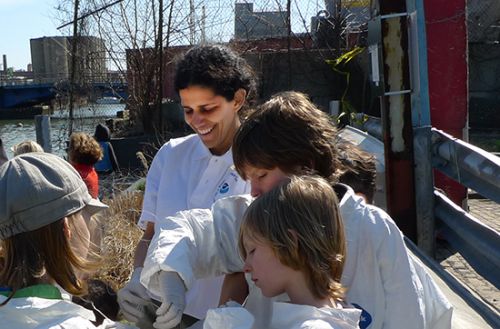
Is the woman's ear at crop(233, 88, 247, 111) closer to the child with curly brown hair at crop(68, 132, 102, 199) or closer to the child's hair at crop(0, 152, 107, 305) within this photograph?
the child's hair at crop(0, 152, 107, 305)

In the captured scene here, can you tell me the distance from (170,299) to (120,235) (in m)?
4.24

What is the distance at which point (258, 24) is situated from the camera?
1196cm

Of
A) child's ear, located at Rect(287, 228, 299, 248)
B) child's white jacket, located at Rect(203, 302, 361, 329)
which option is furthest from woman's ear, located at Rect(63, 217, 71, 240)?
child's ear, located at Rect(287, 228, 299, 248)

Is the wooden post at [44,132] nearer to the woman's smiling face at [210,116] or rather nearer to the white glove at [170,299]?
the woman's smiling face at [210,116]

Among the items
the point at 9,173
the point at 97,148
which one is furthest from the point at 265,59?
the point at 9,173

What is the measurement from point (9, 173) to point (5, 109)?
149 ft

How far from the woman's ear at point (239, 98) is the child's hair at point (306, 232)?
938 mm

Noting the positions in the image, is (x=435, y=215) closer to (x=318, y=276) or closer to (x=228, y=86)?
(x=228, y=86)

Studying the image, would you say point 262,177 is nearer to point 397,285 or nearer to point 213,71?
point 397,285

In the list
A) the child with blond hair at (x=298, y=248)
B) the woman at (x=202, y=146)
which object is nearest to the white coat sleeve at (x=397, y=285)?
the child with blond hair at (x=298, y=248)

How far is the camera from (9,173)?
1891 mm

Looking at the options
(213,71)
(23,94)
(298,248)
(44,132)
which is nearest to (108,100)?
(44,132)

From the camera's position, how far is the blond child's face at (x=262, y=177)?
6.61ft

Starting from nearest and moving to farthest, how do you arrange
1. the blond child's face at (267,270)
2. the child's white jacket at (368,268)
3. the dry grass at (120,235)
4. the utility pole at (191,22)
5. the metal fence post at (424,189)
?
1. the blond child's face at (267,270)
2. the child's white jacket at (368,268)
3. the metal fence post at (424,189)
4. the dry grass at (120,235)
5. the utility pole at (191,22)
